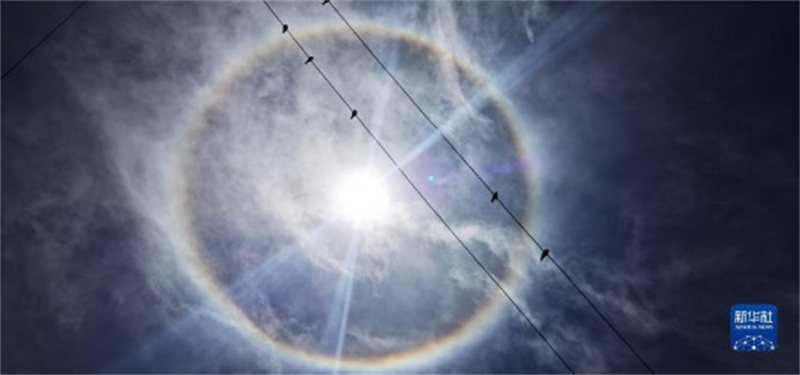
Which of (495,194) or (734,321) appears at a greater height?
(734,321)

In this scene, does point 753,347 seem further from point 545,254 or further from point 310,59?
point 310,59

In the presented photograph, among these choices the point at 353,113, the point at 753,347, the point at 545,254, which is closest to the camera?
the point at 545,254

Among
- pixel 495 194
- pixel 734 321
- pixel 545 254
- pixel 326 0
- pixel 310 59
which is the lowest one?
pixel 545 254

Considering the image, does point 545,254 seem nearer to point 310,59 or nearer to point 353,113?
point 353,113

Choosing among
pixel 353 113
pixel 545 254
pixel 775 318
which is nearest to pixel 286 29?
pixel 353 113

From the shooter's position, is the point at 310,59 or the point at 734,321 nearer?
the point at 310,59

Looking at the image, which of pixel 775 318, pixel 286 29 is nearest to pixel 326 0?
pixel 286 29

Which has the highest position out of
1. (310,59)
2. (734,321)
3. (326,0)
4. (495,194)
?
(326,0)

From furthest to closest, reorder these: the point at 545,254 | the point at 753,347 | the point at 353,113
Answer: the point at 753,347, the point at 353,113, the point at 545,254

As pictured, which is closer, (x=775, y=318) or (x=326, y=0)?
(x=326, y=0)
